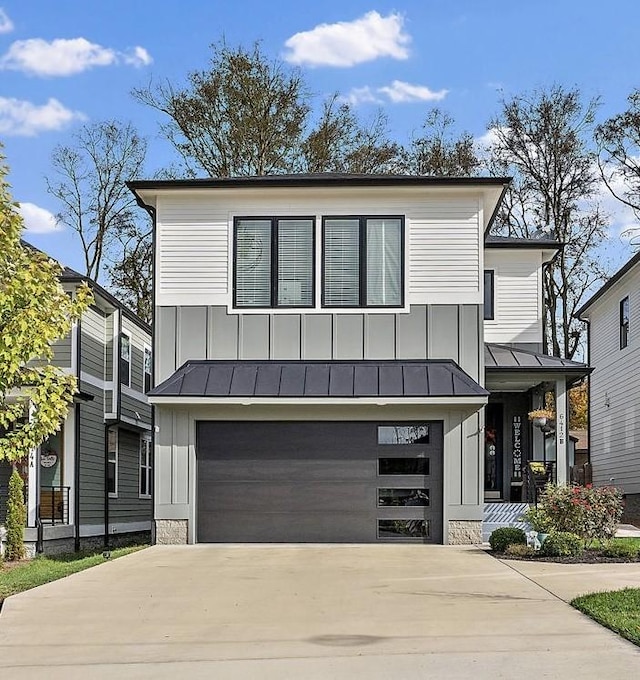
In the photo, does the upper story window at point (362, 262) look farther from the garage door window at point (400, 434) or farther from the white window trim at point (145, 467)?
the white window trim at point (145, 467)

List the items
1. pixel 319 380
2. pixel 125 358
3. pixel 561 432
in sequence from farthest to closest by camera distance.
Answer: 1. pixel 125 358
2. pixel 561 432
3. pixel 319 380

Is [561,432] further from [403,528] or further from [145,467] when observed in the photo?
[145,467]

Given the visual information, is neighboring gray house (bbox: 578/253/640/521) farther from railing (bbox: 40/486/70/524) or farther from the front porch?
railing (bbox: 40/486/70/524)

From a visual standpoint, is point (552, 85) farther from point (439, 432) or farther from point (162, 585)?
point (162, 585)

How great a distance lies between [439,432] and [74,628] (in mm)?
9375

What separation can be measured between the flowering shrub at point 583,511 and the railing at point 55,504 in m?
10.6

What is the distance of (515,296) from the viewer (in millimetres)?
22719

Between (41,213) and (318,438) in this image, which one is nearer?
(318,438)

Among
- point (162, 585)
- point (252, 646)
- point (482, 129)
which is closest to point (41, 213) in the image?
point (482, 129)

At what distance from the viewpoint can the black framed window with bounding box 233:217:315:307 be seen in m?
18.1

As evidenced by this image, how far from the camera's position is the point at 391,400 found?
55.6ft

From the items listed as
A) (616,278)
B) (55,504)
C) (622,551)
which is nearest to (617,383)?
(616,278)

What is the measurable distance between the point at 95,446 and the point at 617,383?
1394cm

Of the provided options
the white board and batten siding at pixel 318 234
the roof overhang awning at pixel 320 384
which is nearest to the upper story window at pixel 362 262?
the white board and batten siding at pixel 318 234
